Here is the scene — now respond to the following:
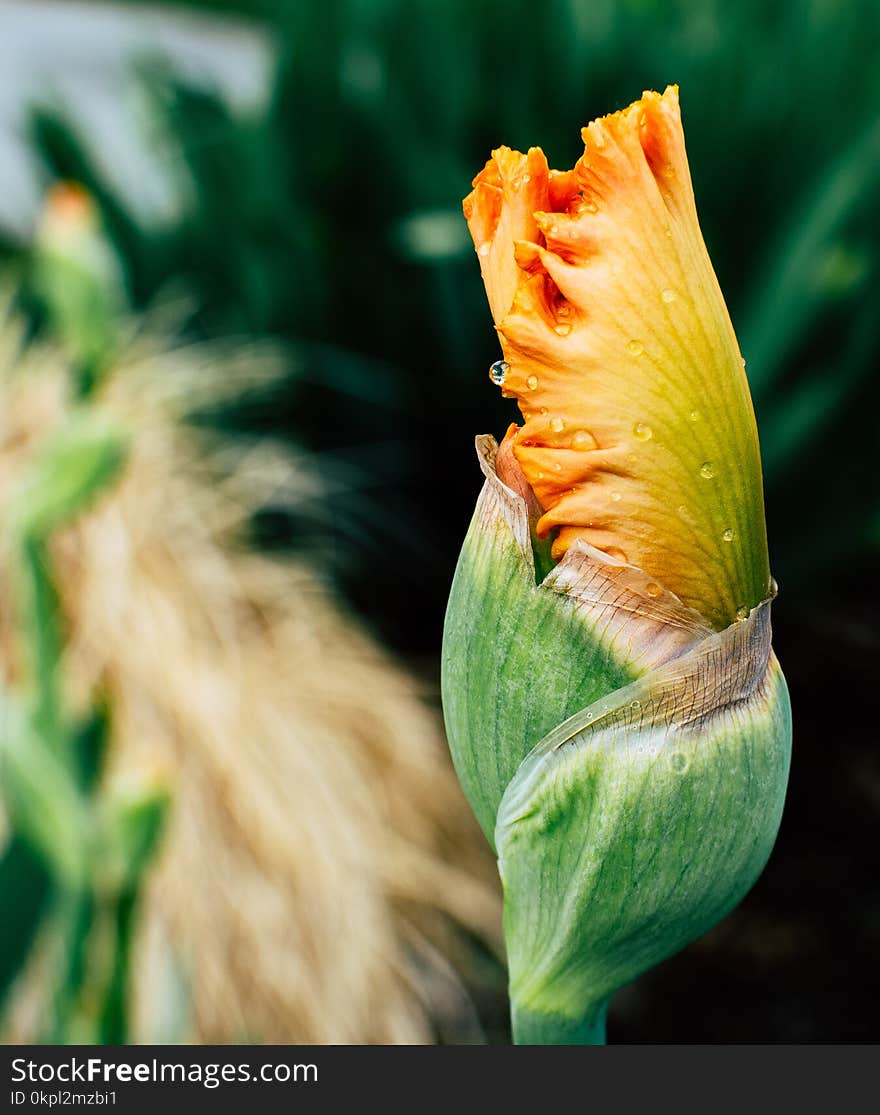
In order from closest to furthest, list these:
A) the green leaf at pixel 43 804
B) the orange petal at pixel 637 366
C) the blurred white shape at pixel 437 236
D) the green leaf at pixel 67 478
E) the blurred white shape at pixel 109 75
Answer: the orange petal at pixel 637 366 < the green leaf at pixel 43 804 < the green leaf at pixel 67 478 < the blurred white shape at pixel 437 236 < the blurred white shape at pixel 109 75

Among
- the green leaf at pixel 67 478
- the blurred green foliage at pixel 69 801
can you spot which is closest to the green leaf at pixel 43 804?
the blurred green foliage at pixel 69 801

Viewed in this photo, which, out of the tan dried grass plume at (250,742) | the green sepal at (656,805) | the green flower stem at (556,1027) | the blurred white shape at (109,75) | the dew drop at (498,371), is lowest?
the tan dried grass plume at (250,742)

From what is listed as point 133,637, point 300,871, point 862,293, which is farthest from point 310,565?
point 862,293

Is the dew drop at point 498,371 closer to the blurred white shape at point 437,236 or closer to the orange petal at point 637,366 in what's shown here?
the orange petal at point 637,366

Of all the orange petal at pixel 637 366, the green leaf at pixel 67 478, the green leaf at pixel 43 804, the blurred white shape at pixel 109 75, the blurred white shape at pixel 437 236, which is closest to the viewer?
the orange petal at pixel 637 366

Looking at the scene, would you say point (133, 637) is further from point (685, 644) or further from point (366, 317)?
point (685, 644)

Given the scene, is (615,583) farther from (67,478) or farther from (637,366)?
(67,478)

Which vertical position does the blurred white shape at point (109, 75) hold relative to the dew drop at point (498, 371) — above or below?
above

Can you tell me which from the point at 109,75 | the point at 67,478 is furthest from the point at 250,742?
the point at 109,75
